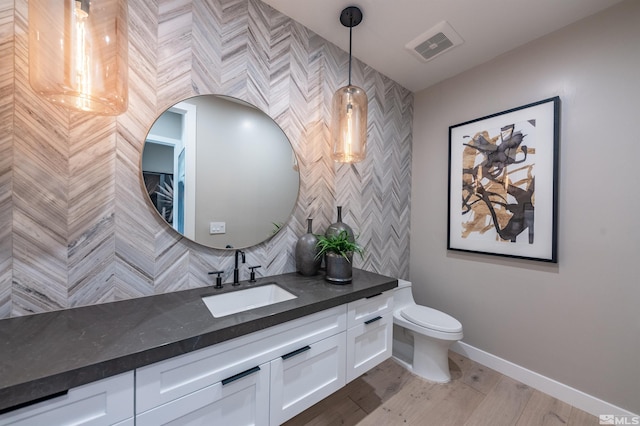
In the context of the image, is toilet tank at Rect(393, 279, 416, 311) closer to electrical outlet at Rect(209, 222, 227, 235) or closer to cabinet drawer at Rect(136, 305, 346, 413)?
cabinet drawer at Rect(136, 305, 346, 413)

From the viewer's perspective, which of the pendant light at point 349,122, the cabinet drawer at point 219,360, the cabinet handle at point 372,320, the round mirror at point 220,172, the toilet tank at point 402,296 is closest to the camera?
the cabinet drawer at point 219,360

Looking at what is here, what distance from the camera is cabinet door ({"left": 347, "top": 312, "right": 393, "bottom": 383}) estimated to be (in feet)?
4.32

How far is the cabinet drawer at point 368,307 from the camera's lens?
131cm

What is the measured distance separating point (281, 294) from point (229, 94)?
4.10 ft

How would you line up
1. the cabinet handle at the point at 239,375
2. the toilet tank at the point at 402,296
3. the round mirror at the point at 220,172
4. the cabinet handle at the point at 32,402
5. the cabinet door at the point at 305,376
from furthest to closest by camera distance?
1. the toilet tank at the point at 402,296
2. the round mirror at the point at 220,172
3. the cabinet door at the point at 305,376
4. the cabinet handle at the point at 239,375
5. the cabinet handle at the point at 32,402

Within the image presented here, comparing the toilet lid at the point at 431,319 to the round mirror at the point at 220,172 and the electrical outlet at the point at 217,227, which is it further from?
the electrical outlet at the point at 217,227

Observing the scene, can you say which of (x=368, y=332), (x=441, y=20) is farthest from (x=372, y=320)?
(x=441, y=20)

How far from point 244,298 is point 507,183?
2164 mm

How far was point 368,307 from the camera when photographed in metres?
1.41

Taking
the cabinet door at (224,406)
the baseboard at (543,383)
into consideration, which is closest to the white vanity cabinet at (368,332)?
the cabinet door at (224,406)

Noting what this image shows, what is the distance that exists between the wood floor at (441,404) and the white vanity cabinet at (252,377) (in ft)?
1.68

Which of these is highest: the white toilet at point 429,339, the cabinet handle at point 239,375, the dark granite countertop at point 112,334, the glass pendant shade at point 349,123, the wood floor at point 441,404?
the glass pendant shade at point 349,123
